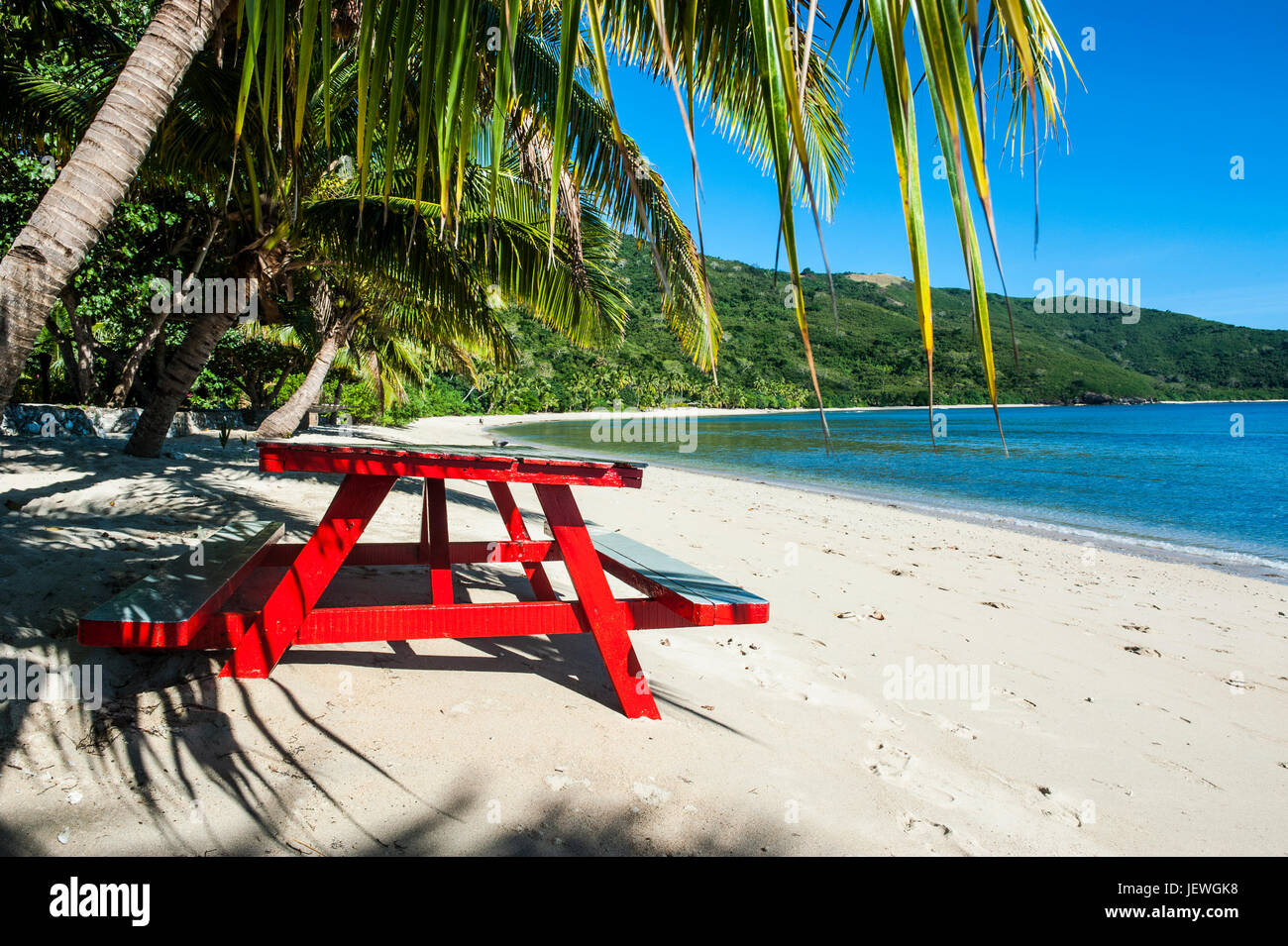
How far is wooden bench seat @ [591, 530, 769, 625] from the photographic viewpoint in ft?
8.55

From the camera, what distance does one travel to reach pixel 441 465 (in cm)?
251

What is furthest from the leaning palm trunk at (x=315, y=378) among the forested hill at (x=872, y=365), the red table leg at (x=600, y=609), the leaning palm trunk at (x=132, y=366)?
the forested hill at (x=872, y=365)

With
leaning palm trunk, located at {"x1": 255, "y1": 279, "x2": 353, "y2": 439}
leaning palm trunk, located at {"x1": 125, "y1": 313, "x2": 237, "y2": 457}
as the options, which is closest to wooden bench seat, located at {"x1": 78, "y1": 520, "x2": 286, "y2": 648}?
leaning palm trunk, located at {"x1": 125, "y1": 313, "x2": 237, "y2": 457}

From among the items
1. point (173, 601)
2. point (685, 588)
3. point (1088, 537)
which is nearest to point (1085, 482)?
point (1088, 537)

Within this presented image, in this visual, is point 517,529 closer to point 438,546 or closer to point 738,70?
point 438,546

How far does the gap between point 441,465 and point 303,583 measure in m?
0.66

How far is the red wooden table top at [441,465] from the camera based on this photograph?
2.48 meters

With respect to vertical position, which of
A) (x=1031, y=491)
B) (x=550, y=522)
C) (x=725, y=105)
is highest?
(x=725, y=105)

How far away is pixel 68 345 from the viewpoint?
46.3 feet
